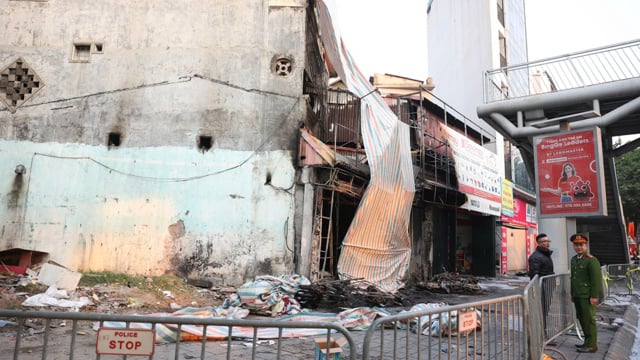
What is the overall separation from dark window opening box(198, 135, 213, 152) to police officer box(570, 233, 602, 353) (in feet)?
27.0

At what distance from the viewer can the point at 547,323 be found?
5.77 metres

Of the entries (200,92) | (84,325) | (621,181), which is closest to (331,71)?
(200,92)

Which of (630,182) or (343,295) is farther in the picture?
(630,182)

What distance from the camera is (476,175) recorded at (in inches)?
619

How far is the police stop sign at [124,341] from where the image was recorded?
2.67 m

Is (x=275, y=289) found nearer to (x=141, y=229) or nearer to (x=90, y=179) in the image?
(x=141, y=229)

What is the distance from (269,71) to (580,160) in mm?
7621

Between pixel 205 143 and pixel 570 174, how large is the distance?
853 cm

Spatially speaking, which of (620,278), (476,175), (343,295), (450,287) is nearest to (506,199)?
(476,175)

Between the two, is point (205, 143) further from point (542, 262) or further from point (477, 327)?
point (477, 327)

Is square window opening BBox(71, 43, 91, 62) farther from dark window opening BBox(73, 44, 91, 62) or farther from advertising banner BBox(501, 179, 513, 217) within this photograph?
advertising banner BBox(501, 179, 513, 217)

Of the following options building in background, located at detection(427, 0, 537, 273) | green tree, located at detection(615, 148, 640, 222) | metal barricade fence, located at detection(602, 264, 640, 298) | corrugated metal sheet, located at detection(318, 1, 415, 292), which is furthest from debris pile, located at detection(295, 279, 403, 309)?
green tree, located at detection(615, 148, 640, 222)

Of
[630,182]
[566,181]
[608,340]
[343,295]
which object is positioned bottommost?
[608,340]

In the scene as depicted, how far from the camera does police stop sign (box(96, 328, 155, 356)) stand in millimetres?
2668
